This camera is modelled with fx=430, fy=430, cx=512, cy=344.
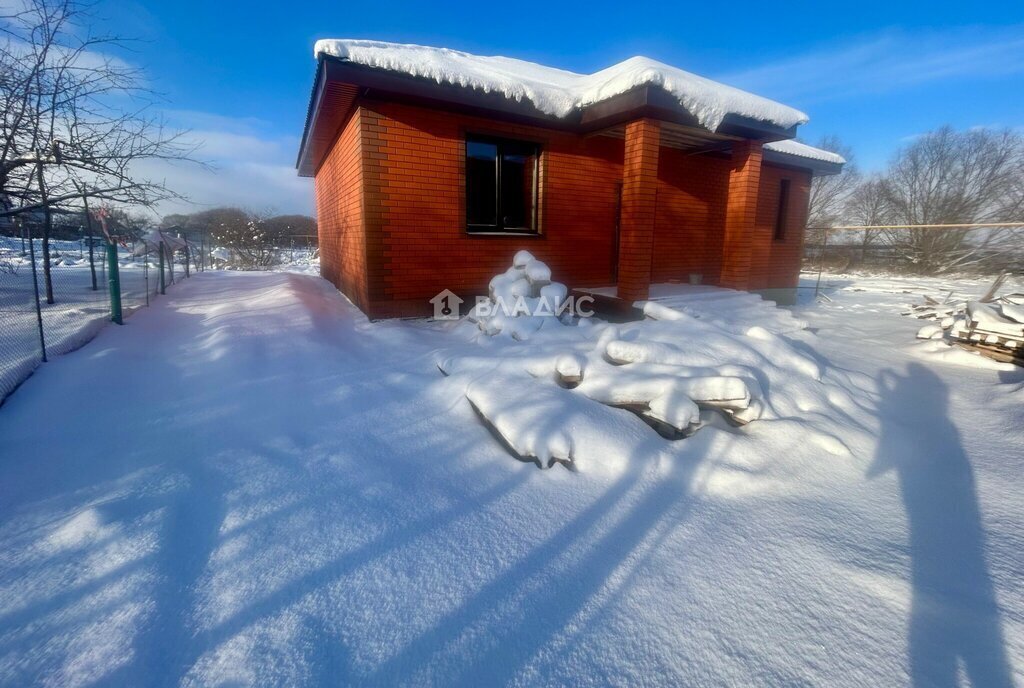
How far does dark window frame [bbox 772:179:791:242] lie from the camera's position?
9.88m

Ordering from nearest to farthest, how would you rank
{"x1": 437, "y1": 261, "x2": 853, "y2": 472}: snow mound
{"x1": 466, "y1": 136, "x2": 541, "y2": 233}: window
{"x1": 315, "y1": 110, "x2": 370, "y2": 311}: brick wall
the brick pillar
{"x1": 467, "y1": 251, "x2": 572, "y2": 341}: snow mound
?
{"x1": 437, "y1": 261, "x2": 853, "y2": 472}: snow mound, {"x1": 467, "y1": 251, "x2": 572, "y2": 341}: snow mound, {"x1": 315, "y1": 110, "x2": 370, "y2": 311}: brick wall, {"x1": 466, "y1": 136, "x2": 541, "y2": 233}: window, the brick pillar

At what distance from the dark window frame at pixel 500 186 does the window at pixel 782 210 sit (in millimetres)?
6413

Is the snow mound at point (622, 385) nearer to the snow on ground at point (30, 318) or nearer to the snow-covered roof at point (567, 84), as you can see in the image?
the snow-covered roof at point (567, 84)

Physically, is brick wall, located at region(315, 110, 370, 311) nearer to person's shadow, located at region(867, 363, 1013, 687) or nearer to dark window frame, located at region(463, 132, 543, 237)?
dark window frame, located at region(463, 132, 543, 237)

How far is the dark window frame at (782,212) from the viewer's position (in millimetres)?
9883

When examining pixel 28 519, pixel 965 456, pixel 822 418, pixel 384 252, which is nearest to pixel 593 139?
pixel 384 252

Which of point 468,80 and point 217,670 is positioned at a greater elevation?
point 468,80

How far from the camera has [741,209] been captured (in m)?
7.02

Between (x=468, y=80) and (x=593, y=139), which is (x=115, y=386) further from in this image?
(x=593, y=139)

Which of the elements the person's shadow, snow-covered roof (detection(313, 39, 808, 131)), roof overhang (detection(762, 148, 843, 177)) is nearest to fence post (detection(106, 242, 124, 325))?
snow-covered roof (detection(313, 39, 808, 131))

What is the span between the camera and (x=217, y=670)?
1.39m

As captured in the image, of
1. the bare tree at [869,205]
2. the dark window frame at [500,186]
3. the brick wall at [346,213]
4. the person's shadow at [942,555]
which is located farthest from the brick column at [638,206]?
the bare tree at [869,205]

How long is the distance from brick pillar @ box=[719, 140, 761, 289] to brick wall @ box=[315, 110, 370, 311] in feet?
19.2

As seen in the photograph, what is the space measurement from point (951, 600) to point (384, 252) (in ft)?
19.7
